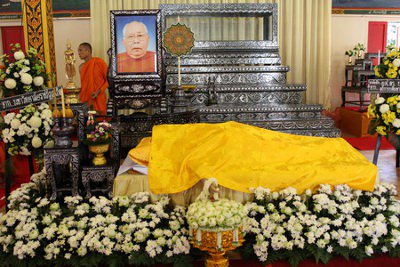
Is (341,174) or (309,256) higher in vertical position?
(341,174)

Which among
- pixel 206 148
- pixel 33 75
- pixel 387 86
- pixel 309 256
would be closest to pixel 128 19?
pixel 33 75

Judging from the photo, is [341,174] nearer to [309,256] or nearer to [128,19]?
[309,256]

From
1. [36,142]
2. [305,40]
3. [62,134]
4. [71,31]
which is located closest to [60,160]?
[62,134]

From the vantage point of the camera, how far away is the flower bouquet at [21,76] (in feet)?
12.0

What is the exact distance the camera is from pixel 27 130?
141 inches

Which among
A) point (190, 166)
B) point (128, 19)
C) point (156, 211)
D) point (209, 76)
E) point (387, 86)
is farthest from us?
point (209, 76)

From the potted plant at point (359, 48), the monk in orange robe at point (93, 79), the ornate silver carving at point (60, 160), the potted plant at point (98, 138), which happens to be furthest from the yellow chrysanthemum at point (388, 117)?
the monk in orange robe at point (93, 79)

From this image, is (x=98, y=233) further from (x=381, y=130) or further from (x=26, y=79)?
(x=381, y=130)

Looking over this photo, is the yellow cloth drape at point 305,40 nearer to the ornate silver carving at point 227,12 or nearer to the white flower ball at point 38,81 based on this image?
the ornate silver carving at point 227,12

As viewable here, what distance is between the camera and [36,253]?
2.71m

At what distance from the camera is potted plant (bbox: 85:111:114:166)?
3.27 metres

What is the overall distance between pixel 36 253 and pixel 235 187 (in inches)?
52.0

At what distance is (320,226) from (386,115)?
2097 millimetres

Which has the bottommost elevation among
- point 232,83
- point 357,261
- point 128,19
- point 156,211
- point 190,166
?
point 357,261
